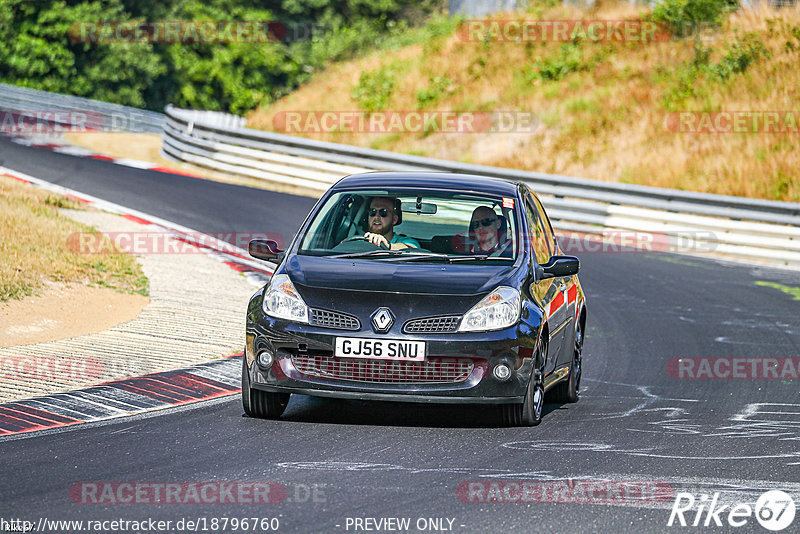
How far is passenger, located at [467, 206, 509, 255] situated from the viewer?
827 cm

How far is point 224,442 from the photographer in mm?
7094

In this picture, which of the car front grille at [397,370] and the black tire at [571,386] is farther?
the black tire at [571,386]

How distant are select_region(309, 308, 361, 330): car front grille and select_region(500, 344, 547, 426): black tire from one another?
1.17 metres

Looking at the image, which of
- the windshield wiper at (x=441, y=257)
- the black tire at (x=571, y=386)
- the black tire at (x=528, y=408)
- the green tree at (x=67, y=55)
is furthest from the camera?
the green tree at (x=67, y=55)

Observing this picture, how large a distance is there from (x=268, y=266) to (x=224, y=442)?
333 inches

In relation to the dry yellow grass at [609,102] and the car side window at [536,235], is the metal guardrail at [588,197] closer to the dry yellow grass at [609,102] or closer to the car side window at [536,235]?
the dry yellow grass at [609,102]

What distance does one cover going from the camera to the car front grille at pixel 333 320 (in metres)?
7.23

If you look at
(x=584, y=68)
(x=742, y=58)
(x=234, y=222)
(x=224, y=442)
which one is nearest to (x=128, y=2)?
(x=584, y=68)

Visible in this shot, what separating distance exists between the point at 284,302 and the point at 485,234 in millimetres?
1625

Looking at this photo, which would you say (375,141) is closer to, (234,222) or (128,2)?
(234,222)

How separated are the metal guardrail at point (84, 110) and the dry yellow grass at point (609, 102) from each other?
15.2 feet

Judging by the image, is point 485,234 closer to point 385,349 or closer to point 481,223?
point 481,223

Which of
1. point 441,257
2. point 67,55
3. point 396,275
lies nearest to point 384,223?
point 441,257

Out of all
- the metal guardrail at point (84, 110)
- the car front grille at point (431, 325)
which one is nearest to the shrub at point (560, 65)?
the metal guardrail at point (84, 110)
